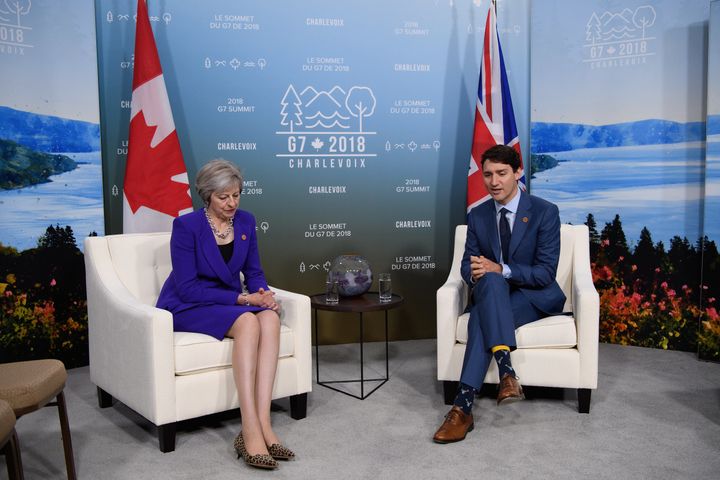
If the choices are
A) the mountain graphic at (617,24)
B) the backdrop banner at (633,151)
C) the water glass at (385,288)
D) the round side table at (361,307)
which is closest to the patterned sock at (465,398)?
the round side table at (361,307)

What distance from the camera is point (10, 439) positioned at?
2051 mm

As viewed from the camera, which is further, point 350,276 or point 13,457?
point 350,276

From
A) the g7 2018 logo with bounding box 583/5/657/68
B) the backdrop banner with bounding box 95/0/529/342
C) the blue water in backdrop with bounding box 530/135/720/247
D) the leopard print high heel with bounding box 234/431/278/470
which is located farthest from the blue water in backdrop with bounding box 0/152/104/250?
the g7 2018 logo with bounding box 583/5/657/68

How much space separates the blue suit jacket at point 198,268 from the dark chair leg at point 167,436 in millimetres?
511

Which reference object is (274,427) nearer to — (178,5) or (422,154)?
(422,154)

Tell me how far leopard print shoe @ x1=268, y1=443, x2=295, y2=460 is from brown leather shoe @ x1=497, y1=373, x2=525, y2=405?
0.89m

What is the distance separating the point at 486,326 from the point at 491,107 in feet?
6.23

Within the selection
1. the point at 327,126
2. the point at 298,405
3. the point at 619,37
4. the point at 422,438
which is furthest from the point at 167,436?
the point at 619,37

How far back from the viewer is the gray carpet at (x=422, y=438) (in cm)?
266

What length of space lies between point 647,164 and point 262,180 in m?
2.51

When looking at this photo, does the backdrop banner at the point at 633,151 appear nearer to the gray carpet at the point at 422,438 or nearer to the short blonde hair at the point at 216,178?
the gray carpet at the point at 422,438

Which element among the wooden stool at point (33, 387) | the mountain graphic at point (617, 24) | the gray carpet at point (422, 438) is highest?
the mountain graphic at point (617, 24)

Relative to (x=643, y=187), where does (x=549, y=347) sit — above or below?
below

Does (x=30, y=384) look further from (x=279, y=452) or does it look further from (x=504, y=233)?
(x=504, y=233)
